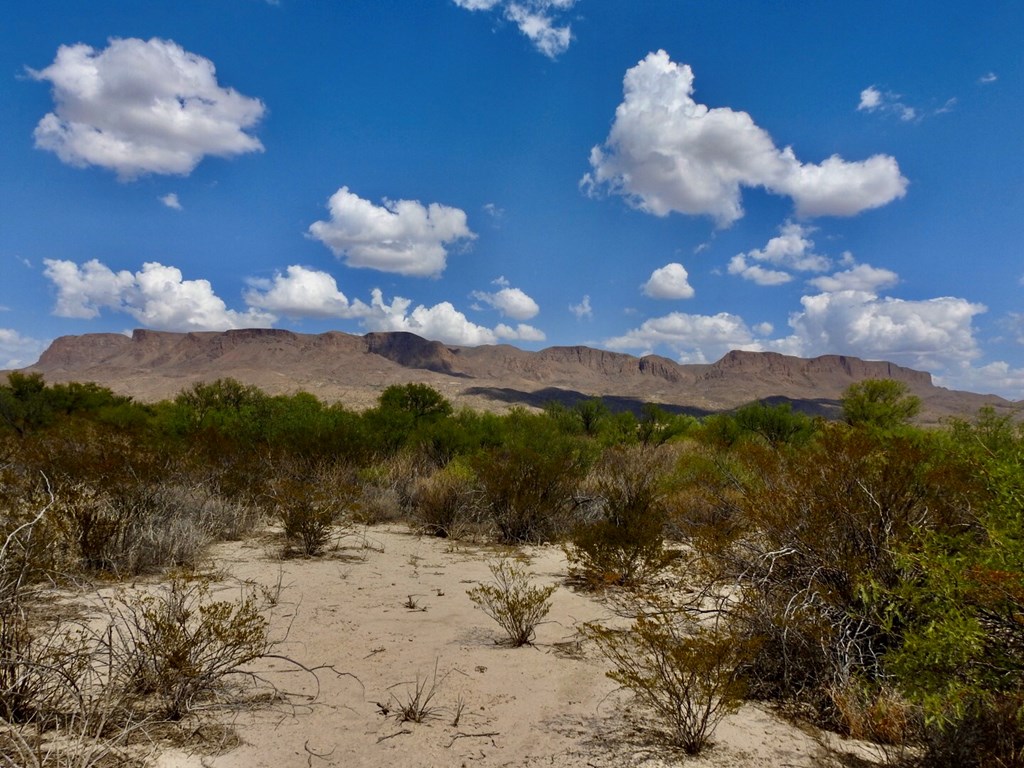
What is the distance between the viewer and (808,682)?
14.4 ft

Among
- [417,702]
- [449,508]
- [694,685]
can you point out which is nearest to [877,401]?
[449,508]

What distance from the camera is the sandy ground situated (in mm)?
3559

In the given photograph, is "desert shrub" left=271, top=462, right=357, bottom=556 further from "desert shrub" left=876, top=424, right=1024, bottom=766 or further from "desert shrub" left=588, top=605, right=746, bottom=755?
"desert shrub" left=876, top=424, right=1024, bottom=766

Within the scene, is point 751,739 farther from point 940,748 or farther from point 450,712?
point 450,712

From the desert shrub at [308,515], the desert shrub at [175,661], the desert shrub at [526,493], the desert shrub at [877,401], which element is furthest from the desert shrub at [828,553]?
the desert shrub at [877,401]

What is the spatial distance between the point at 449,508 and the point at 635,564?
422 cm

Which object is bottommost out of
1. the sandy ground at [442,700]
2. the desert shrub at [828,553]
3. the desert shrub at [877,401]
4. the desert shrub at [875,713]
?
the sandy ground at [442,700]

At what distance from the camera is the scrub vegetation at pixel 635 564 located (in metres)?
3.11

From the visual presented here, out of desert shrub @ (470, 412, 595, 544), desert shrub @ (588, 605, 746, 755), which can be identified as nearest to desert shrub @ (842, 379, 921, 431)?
desert shrub @ (470, 412, 595, 544)

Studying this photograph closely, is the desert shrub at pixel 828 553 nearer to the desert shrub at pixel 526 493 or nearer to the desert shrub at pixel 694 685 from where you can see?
the desert shrub at pixel 694 685

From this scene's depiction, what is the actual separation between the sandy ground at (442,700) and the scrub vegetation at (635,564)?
25cm

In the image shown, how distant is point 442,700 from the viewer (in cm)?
430

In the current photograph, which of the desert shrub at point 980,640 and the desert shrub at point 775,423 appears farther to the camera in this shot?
the desert shrub at point 775,423

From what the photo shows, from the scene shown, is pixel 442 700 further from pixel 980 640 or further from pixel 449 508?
pixel 449 508
